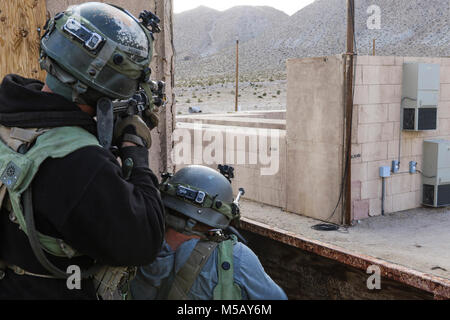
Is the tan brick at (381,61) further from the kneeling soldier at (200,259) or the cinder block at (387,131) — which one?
the kneeling soldier at (200,259)

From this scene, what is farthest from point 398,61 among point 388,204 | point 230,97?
point 230,97

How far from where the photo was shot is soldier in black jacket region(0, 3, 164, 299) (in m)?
1.57

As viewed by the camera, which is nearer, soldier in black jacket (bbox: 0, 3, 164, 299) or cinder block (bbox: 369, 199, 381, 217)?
soldier in black jacket (bbox: 0, 3, 164, 299)

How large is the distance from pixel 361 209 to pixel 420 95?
2.06 metres

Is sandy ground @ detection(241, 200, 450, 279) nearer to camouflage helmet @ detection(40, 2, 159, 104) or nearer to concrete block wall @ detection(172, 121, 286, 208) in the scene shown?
concrete block wall @ detection(172, 121, 286, 208)

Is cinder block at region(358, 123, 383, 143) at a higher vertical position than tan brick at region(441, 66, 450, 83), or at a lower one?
lower

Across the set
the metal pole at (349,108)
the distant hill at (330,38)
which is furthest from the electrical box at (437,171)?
the distant hill at (330,38)

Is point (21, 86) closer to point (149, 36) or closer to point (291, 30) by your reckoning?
point (149, 36)

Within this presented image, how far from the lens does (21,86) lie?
1747mm

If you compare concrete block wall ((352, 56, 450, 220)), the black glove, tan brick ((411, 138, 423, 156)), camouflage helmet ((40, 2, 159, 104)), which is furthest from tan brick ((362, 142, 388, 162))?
camouflage helmet ((40, 2, 159, 104))

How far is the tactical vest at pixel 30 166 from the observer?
1.60m

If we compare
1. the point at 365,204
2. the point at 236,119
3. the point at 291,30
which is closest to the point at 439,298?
the point at 365,204

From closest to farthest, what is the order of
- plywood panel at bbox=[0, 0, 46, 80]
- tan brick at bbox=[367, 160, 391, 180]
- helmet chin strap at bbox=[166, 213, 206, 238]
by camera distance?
helmet chin strap at bbox=[166, 213, 206, 238]
plywood panel at bbox=[0, 0, 46, 80]
tan brick at bbox=[367, 160, 391, 180]

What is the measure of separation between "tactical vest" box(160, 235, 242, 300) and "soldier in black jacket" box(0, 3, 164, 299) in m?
0.38
